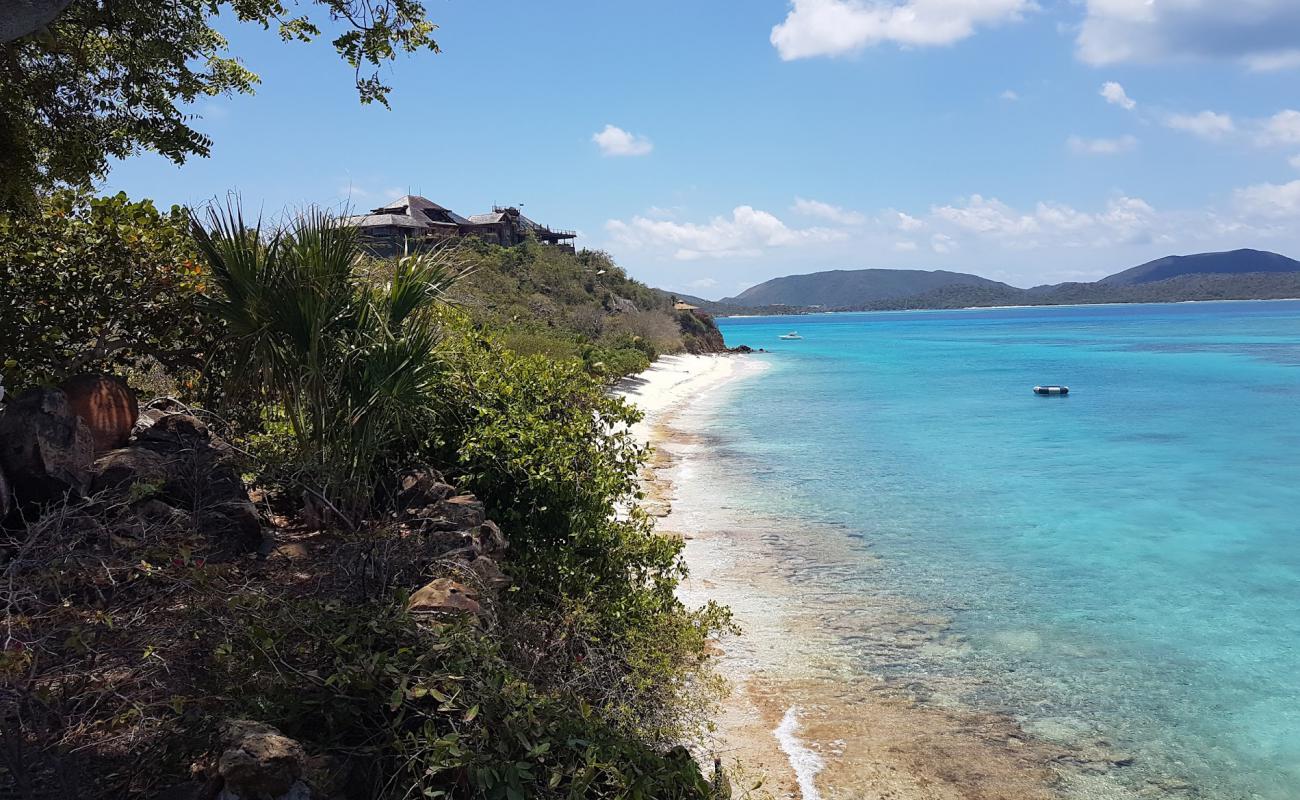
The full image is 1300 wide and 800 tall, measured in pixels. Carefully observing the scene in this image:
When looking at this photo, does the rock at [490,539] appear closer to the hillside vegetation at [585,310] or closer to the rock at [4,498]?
the rock at [4,498]

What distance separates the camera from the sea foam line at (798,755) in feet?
20.1

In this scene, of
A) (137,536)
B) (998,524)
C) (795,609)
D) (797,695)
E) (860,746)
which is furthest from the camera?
(998,524)

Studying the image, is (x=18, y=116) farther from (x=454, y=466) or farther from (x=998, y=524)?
(x=998, y=524)

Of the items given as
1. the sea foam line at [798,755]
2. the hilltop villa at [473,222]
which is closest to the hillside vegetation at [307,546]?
the sea foam line at [798,755]

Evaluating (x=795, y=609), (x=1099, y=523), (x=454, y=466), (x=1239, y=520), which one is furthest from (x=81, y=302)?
(x=1239, y=520)

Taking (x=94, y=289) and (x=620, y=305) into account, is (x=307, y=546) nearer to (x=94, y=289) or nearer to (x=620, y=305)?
(x=94, y=289)

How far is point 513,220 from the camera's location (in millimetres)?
71500

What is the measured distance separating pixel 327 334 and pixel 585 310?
44.5 meters

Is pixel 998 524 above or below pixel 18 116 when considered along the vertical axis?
below

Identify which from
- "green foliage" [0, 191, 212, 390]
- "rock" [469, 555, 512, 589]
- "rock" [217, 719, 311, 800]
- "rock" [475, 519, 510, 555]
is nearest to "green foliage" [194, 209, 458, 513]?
"green foliage" [0, 191, 212, 390]

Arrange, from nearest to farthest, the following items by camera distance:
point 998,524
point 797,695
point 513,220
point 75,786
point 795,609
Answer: point 75,786
point 797,695
point 795,609
point 998,524
point 513,220

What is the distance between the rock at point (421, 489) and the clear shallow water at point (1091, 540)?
16.0 feet

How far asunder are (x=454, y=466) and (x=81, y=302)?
3020mm

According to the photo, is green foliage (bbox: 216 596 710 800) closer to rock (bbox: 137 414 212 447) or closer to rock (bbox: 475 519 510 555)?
rock (bbox: 475 519 510 555)
